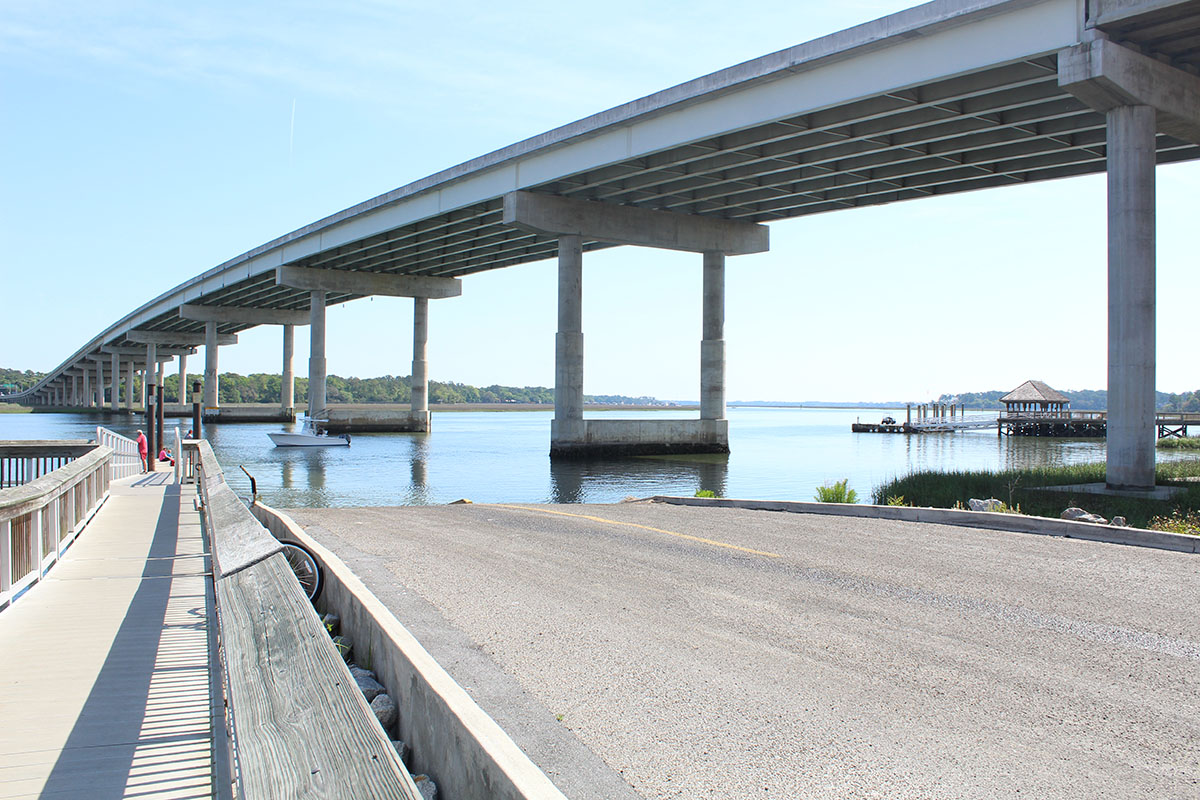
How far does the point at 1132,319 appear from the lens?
22531 millimetres

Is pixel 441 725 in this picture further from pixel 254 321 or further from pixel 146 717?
pixel 254 321

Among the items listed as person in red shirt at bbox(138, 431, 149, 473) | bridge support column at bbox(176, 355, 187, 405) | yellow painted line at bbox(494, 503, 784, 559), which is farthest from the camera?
bridge support column at bbox(176, 355, 187, 405)

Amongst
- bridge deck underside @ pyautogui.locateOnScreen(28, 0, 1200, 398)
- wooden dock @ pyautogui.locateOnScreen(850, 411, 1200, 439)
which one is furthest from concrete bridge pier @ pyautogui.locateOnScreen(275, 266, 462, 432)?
wooden dock @ pyautogui.locateOnScreen(850, 411, 1200, 439)

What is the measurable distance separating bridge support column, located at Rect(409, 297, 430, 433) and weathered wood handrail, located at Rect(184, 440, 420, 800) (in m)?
75.5

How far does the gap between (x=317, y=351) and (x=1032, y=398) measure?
7018 centimetres

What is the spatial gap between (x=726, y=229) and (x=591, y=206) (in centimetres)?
910

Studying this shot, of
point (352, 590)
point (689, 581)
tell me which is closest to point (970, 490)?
point (689, 581)

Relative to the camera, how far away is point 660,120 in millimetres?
37375

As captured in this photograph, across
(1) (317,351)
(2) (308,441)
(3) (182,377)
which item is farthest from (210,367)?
(3) (182,377)

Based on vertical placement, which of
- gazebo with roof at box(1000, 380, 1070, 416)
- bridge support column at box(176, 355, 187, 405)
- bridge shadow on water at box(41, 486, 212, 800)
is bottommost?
bridge shadow on water at box(41, 486, 212, 800)

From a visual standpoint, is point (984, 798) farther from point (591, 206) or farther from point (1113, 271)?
point (591, 206)

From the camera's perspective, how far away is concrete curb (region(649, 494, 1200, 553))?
1130 centimetres

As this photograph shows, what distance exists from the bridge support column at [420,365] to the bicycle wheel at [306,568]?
70977mm

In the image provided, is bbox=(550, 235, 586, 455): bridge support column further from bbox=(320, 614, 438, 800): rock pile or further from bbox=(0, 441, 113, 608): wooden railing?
bbox=(320, 614, 438, 800): rock pile
